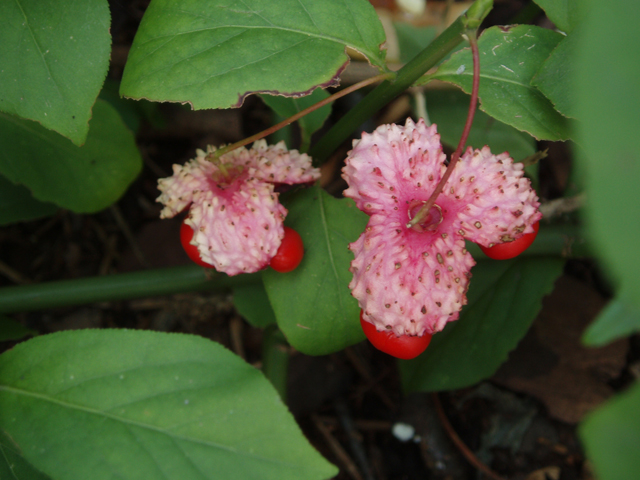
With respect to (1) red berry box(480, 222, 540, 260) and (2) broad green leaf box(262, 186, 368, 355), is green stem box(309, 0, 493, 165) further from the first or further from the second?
(1) red berry box(480, 222, 540, 260)

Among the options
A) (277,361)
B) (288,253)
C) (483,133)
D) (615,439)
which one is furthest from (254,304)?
(615,439)

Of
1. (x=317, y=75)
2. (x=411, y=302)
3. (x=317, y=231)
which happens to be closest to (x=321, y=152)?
(x=317, y=231)

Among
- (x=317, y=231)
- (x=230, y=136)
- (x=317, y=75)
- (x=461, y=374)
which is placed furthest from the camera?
(x=230, y=136)

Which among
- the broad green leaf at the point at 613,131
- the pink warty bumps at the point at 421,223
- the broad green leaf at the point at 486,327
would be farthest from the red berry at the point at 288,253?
the broad green leaf at the point at 613,131

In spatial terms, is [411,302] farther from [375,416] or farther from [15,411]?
[375,416]

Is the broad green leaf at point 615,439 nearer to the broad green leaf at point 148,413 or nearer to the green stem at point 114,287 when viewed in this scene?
the broad green leaf at point 148,413

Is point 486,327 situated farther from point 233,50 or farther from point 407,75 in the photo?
point 233,50
